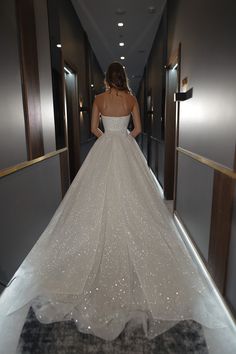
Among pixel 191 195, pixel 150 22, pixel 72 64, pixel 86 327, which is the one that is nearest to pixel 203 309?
pixel 86 327

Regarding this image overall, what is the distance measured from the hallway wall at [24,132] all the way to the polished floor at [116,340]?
497mm

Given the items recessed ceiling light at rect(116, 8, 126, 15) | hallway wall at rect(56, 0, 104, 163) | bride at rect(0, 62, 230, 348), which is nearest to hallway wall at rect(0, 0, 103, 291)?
bride at rect(0, 62, 230, 348)

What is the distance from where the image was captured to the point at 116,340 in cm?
134

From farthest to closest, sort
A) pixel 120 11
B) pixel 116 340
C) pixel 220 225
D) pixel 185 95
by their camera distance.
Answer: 1. pixel 120 11
2. pixel 185 95
3. pixel 220 225
4. pixel 116 340

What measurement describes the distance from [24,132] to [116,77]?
90cm

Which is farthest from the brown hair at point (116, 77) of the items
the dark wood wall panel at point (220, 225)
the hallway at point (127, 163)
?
the dark wood wall panel at point (220, 225)

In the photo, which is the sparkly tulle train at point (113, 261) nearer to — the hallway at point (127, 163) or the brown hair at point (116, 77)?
the hallway at point (127, 163)

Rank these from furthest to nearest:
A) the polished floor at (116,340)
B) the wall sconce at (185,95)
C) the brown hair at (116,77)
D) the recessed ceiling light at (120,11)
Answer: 1. the recessed ceiling light at (120,11)
2. the wall sconce at (185,95)
3. the brown hair at (116,77)
4. the polished floor at (116,340)

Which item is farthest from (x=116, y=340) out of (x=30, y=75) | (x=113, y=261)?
(x=30, y=75)

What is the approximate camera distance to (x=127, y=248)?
1.77 meters

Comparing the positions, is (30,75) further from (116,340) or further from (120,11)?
(120,11)

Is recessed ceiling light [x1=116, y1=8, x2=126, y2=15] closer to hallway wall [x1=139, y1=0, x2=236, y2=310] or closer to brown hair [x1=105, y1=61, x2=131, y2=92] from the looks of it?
hallway wall [x1=139, y1=0, x2=236, y2=310]

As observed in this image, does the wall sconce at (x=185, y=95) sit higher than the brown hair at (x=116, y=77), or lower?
lower

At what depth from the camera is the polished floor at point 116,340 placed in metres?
1.30
